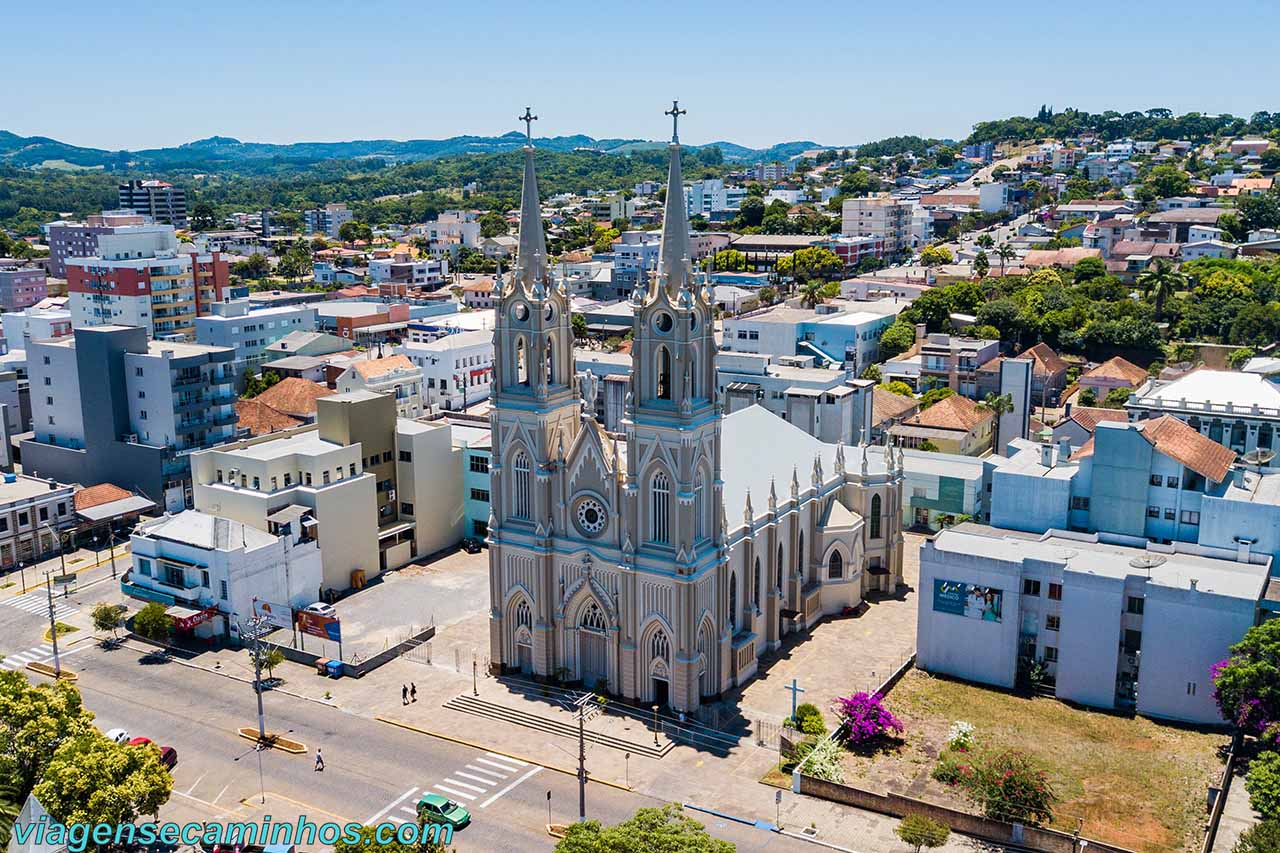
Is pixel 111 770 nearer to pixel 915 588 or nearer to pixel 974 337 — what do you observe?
pixel 915 588

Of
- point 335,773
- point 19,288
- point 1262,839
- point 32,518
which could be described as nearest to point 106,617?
point 32,518

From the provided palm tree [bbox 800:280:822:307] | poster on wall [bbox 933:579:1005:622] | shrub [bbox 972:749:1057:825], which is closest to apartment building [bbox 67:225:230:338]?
palm tree [bbox 800:280:822:307]

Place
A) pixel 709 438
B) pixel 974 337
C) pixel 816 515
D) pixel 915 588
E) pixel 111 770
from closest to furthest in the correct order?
pixel 111 770 → pixel 709 438 → pixel 816 515 → pixel 915 588 → pixel 974 337

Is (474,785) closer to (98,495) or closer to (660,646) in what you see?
(660,646)

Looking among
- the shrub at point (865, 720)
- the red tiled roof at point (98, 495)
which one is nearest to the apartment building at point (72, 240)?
the red tiled roof at point (98, 495)

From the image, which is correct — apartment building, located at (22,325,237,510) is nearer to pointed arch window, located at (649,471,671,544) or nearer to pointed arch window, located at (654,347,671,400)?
pointed arch window, located at (649,471,671,544)

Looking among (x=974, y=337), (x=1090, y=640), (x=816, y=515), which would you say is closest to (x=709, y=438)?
(x=816, y=515)
